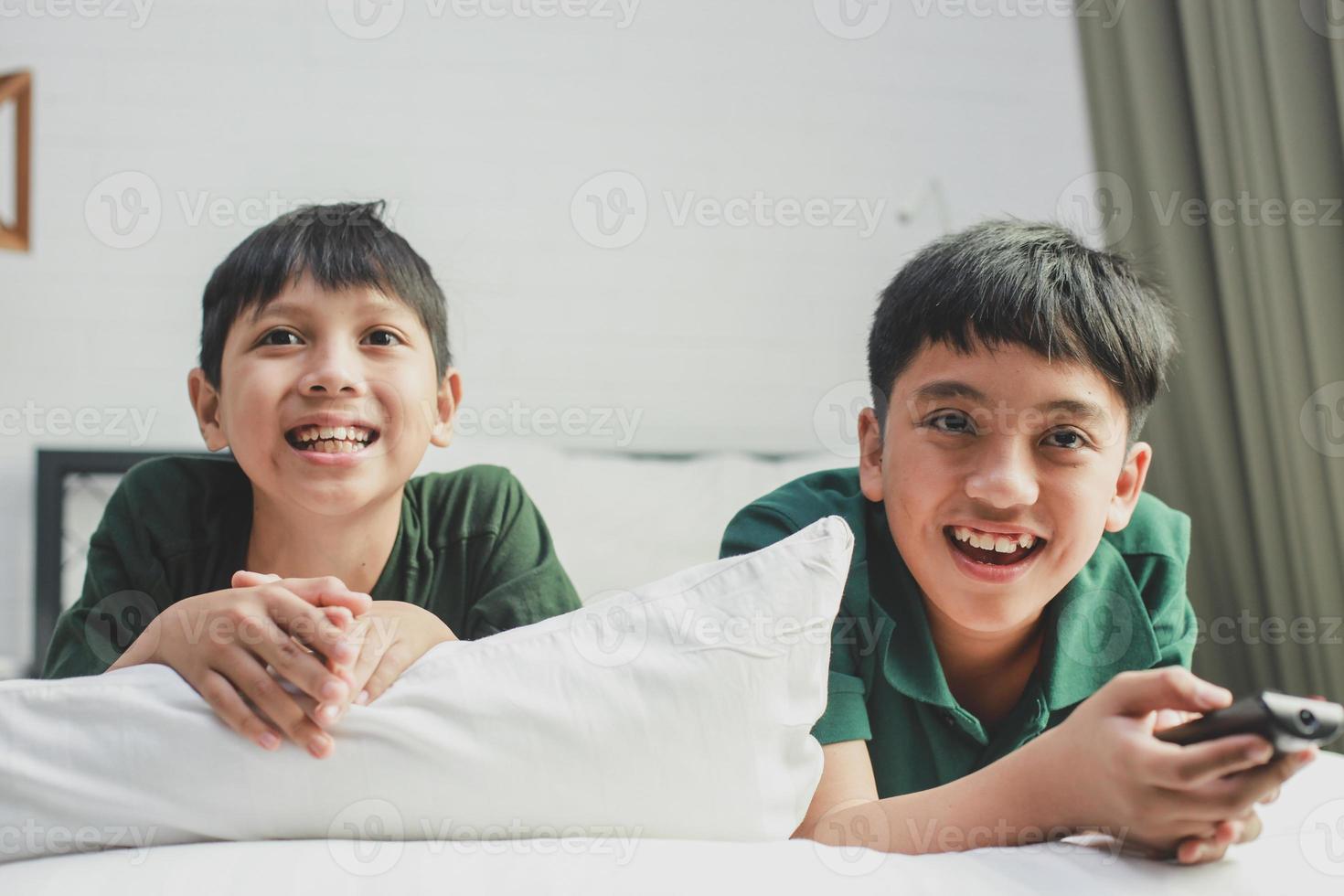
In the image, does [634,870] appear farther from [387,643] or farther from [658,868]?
[387,643]

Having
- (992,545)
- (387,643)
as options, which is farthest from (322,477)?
(992,545)

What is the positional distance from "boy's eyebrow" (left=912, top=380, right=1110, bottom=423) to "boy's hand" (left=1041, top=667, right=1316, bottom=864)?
0.37m

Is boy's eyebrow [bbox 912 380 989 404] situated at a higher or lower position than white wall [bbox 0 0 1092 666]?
lower

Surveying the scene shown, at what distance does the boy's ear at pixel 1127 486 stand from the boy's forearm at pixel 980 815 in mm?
424

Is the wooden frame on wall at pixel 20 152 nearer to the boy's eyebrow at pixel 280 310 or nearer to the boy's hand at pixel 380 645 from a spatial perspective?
the boy's eyebrow at pixel 280 310

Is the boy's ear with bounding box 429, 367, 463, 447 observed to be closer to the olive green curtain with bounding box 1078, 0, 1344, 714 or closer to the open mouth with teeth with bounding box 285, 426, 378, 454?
the open mouth with teeth with bounding box 285, 426, 378, 454

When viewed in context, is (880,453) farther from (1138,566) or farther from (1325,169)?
(1325,169)

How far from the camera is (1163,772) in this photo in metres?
0.65

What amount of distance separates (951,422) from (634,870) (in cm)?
57

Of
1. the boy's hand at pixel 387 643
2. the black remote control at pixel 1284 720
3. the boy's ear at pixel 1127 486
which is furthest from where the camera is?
the boy's ear at pixel 1127 486

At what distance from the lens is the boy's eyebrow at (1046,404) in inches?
40.4

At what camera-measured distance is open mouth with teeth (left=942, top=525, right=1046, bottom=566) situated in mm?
1033

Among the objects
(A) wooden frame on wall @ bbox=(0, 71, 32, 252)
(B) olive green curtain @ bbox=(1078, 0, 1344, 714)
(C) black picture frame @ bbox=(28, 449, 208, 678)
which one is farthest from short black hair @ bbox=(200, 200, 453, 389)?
(B) olive green curtain @ bbox=(1078, 0, 1344, 714)

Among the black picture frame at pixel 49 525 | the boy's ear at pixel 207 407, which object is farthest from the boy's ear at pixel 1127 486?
the black picture frame at pixel 49 525
